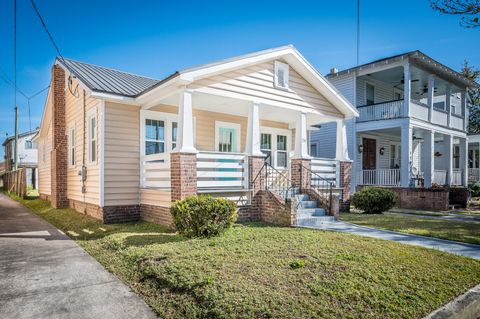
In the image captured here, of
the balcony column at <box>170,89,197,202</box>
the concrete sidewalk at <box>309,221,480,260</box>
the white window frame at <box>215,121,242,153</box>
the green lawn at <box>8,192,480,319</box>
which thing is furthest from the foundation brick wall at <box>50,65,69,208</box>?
the concrete sidewalk at <box>309,221,480,260</box>

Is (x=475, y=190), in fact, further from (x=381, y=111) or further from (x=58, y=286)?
(x=58, y=286)

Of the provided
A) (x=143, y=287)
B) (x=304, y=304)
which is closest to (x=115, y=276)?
(x=143, y=287)

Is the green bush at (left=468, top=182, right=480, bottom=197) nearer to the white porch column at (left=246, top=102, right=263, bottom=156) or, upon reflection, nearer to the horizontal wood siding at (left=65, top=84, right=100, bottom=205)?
the white porch column at (left=246, top=102, right=263, bottom=156)

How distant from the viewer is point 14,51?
44.0ft

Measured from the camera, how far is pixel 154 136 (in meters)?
10.1

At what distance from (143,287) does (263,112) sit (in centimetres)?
799

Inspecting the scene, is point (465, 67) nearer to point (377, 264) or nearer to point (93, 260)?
point (377, 264)

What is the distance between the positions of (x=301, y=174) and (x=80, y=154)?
798cm

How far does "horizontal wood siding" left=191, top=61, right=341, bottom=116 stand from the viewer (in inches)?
340

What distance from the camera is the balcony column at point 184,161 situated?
24.8 feet

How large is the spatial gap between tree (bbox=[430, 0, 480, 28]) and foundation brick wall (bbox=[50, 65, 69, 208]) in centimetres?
1356

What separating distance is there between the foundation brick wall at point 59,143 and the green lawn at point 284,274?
739 cm

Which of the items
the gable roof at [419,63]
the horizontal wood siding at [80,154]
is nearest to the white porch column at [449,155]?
the gable roof at [419,63]

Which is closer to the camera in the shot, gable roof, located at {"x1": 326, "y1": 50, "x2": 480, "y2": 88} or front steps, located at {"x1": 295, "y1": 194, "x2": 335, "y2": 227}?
front steps, located at {"x1": 295, "y1": 194, "x2": 335, "y2": 227}
